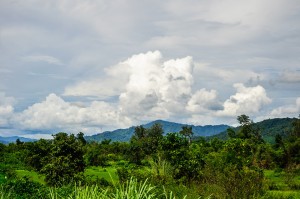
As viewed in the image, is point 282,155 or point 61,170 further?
point 282,155

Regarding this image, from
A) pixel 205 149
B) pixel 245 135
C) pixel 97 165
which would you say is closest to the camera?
pixel 97 165

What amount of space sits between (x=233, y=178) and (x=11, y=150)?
2227 inches

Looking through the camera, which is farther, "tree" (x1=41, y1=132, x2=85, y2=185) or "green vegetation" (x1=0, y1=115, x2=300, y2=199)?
"tree" (x1=41, y1=132, x2=85, y2=185)

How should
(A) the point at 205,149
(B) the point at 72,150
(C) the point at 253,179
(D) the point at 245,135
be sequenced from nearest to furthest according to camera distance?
(C) the point at 253,179 < (B) the point at 72,150 < (A) the point at 205,149 < (D) the point at 245,135

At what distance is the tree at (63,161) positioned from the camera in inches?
1238

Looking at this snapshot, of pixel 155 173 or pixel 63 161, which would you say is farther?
pixel 63 161

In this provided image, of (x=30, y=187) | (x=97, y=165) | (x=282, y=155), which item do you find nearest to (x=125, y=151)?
(x=97, y=165)

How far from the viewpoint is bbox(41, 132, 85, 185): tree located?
3144 cm

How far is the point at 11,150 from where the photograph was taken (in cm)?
6944

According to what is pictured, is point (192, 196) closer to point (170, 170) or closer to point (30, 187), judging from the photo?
point (30, 187)

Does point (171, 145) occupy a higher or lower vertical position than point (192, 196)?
higher

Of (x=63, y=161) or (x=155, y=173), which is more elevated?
(x=63, y=161)

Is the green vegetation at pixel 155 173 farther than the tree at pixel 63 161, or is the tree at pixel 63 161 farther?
the tree at pixel 63 161

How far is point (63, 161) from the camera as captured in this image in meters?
31.7
